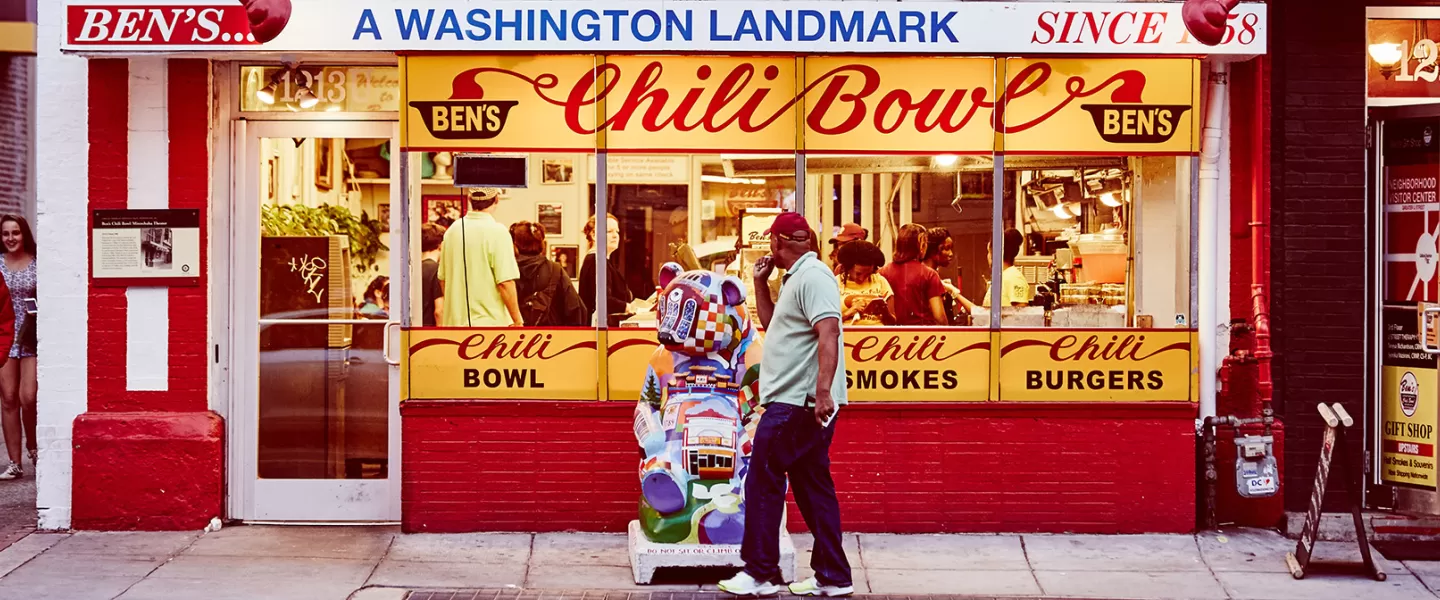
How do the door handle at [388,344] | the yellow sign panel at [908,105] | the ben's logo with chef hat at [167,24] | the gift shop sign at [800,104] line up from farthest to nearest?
the door handle at [388,344]
the yellow sign panel at [908,105]
the gift shop sign at [800,104]
the ben's logo with chef hat at [167,24]

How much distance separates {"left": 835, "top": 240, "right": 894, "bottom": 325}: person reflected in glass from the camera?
326 inches

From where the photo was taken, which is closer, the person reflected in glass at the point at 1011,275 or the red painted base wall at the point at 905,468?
the red painted base wall at the point at 905,468

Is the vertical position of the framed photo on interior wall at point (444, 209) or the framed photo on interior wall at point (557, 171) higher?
the framed photo on interior wall at point (557, 171)

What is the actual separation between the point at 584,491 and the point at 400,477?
1.16 m

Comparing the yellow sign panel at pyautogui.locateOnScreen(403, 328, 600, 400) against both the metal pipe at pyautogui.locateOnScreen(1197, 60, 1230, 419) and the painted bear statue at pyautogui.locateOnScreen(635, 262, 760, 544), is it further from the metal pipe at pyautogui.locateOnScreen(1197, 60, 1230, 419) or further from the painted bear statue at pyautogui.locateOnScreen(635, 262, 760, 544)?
the metal pipe at pyautogui.locateOnScreen(1197, 60, 1230, 419)

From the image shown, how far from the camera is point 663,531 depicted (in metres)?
7.04

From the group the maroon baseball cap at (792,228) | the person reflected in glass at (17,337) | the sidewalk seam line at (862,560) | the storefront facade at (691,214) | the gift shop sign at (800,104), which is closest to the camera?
the maroon baseball cap at (792,228)

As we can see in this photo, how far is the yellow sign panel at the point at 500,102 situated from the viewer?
26.4ft

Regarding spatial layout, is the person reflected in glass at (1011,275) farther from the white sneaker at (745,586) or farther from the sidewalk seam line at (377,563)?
the sidewalk seam line at (377,563)

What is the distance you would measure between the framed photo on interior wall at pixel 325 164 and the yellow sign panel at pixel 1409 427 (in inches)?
253

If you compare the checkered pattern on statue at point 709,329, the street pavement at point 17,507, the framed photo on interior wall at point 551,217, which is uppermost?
the framed photo on interior wall at point 551,217

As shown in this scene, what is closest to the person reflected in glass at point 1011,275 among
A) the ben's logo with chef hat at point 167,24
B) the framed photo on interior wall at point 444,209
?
the framed photo on interior wall at point 444,209

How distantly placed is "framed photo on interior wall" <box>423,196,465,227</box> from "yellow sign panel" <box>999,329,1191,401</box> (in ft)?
10.4

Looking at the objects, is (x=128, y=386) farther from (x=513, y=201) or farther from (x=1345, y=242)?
(x=1345, y=242)
